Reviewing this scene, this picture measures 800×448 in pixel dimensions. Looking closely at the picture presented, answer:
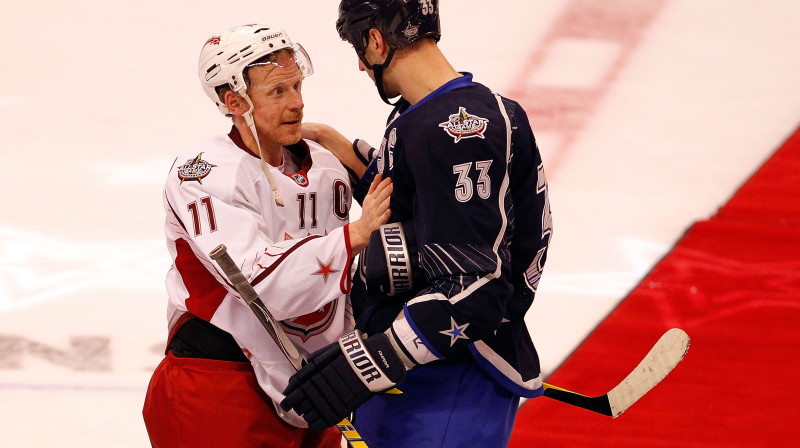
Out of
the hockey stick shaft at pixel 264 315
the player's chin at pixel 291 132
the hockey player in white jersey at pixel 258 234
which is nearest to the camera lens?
the hockey stick shaft at pixel 264 315

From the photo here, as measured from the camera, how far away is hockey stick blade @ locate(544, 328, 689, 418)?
8.04ft

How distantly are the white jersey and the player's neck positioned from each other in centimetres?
36

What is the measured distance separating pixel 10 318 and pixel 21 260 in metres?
0.35

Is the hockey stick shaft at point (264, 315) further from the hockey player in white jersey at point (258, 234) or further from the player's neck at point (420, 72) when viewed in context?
the player's neck at point (420, 72)

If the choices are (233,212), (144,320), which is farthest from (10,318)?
(233,212)

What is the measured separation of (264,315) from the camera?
2264 mm

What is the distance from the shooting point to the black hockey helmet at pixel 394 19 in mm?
2201

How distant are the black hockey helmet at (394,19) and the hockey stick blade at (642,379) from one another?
0.95 m

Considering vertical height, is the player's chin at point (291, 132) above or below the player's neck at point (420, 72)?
below

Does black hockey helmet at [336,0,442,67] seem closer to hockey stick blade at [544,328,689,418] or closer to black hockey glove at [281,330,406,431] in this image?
black hockey glove at [281,330,406,431]

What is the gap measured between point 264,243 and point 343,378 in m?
0.38

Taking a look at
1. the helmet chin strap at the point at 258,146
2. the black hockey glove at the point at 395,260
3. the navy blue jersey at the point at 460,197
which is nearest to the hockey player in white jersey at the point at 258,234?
the helmet chin strap at the point at 258,146

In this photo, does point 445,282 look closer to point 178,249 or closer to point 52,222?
point 178,249

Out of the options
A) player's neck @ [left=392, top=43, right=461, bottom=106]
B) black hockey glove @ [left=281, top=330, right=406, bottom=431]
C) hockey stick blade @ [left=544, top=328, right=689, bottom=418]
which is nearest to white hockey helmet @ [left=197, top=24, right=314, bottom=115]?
player's neck @ [left=392, top=43, right=461, bottom=106]
